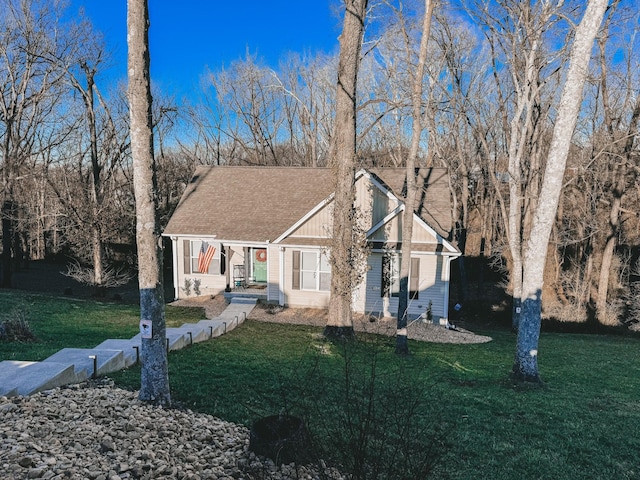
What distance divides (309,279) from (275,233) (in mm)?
2468

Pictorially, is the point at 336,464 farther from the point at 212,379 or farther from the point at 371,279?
the point at 371,279

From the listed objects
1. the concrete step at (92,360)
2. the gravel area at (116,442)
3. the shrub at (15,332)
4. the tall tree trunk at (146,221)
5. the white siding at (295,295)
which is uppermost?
the tall tree trunk at (146,221)

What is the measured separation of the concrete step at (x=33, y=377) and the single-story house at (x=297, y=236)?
8738 millimetres

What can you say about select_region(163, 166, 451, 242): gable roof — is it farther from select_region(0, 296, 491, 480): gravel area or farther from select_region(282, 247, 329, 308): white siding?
select_region(0, 296, 491, 480): gravel area

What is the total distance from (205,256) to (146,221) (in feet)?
44.6

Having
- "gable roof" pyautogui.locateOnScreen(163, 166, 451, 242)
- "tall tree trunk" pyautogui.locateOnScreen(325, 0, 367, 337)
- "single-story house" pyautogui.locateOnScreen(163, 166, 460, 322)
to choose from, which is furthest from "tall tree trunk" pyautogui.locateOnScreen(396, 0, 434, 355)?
"gable roof" pyautogui.locateOnScreen(163, 166, 451, 242)

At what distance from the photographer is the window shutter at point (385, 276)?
1619 cm

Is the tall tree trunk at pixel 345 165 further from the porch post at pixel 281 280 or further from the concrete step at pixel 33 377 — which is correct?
the concrete step at pixel 33 377

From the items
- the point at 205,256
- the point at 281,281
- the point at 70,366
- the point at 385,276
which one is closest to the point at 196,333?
the point at 70,366

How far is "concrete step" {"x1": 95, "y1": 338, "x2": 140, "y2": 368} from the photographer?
728 centimetres

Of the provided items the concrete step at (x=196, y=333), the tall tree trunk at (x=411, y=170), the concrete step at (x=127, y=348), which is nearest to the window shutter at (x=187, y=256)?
the concrete step at (x=196, y=333)

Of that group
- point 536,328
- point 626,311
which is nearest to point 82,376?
point 536,328

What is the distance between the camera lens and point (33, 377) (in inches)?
215

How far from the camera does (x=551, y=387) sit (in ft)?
27.9
